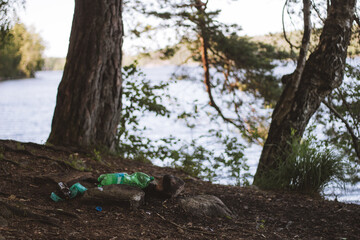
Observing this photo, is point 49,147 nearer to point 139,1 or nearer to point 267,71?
point 139,1

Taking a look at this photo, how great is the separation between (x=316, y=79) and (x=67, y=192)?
14.1 ft

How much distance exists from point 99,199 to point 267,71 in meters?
8.06

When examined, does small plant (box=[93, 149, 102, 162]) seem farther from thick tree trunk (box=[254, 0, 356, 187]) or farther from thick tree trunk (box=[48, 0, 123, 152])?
thick tree trunk (box=[254, 0, 356, 187])

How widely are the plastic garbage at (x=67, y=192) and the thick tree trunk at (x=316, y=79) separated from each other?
3077mm

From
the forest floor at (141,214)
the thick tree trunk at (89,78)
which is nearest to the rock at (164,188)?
the forest floor at (141,214)

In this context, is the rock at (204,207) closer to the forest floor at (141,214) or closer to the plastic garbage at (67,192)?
the forest floor at (141,214)

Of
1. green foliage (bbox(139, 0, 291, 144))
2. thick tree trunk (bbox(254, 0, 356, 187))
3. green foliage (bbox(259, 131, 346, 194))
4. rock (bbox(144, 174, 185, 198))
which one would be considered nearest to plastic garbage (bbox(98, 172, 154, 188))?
rock (bbox(144, 174, 185, 198))

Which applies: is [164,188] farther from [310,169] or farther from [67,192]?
[310,169]

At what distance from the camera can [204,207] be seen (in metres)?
3.96

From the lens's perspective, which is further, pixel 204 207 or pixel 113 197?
pixel 204 207

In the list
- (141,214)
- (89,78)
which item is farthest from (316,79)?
(141,214)

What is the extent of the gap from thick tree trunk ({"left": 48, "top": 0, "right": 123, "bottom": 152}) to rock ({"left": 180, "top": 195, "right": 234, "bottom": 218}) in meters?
2.57

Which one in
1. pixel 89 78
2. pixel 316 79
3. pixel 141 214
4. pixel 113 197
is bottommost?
pixel 141 214

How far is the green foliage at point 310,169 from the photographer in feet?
17.2
